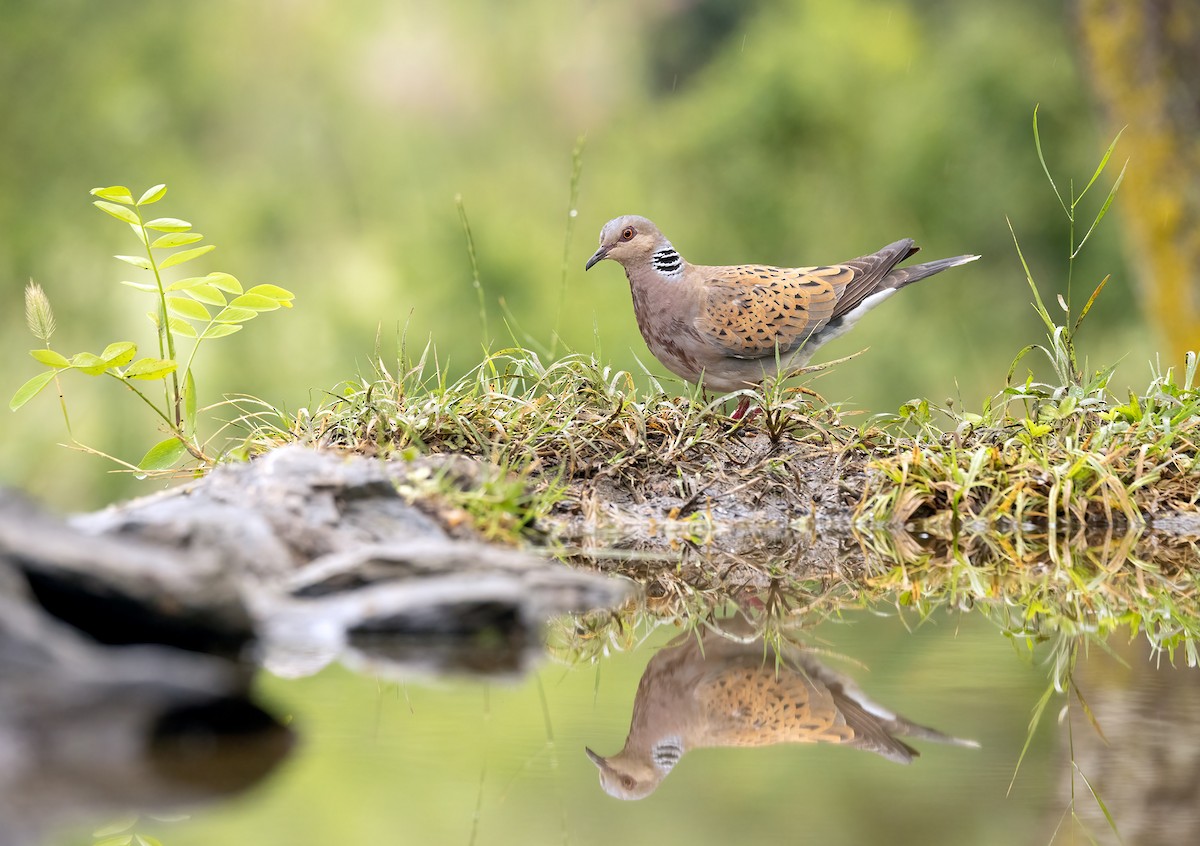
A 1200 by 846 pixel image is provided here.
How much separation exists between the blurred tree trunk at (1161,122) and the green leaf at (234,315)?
5.70 m

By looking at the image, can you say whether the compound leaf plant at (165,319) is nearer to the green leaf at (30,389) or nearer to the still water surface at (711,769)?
the green leaf at (30,389)

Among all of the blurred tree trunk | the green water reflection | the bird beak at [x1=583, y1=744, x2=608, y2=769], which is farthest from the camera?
the blurred tree trunk

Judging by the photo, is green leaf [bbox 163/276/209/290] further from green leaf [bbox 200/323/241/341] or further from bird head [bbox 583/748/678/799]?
bird head [bbox 583/748/678/799]

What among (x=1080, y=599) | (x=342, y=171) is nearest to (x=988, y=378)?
(x=342, y=171)

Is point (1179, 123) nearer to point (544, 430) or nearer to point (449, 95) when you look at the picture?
point (544, 430)

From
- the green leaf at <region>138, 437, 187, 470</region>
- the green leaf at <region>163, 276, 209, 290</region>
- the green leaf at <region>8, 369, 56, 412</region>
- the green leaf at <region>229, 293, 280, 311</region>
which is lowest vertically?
the green leaf at <region>138, 437, 187, 470</region>

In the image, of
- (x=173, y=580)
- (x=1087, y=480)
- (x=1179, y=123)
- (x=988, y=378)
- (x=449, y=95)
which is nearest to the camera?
(x=173, y=580)

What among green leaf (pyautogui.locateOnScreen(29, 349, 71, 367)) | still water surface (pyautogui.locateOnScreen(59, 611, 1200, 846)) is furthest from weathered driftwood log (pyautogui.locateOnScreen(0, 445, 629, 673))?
green leaf (pyautogui.locateOnScreen(29, 349, 71, 367))

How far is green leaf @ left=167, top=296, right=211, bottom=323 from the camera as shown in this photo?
4617 mm

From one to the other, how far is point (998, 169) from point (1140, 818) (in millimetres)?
14960

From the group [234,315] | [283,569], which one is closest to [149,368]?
[234,315]

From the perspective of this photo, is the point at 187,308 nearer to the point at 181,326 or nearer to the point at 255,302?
the point at 181,326

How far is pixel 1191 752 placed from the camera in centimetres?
193

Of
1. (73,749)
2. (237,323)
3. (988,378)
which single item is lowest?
(988,378)
